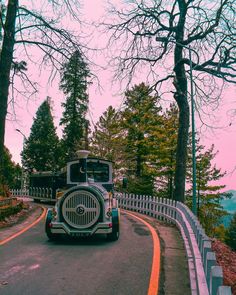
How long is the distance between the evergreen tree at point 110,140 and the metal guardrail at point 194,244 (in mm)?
13400

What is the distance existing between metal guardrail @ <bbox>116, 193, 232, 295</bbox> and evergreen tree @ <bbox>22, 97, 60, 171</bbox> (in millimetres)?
42613

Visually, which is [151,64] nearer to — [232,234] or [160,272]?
[160,272]

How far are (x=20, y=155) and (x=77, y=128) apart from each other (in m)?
26.2

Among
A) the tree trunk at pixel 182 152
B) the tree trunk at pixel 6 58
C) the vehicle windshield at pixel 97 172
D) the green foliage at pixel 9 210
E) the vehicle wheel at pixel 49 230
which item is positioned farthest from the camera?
the tree trunk at pixel 182 152

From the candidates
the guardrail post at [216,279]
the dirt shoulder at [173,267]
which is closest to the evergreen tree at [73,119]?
the dirt shoulder at [173,267]

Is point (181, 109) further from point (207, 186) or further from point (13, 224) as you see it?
point (207, 186)

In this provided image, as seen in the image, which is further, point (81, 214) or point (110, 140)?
point (110, 140)

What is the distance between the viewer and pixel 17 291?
6215 millimetres

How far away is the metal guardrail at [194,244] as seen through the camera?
13.8ft

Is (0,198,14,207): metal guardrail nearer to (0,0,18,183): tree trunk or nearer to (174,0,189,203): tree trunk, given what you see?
(0,0,18,183): tree trunk

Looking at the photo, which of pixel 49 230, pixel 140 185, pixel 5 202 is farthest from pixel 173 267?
pixel 140 185

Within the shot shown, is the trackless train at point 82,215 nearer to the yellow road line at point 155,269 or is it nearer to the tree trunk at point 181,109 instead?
the yellow road line at point 155,269

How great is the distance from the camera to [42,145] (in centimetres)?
7056

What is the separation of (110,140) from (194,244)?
3551 cm
